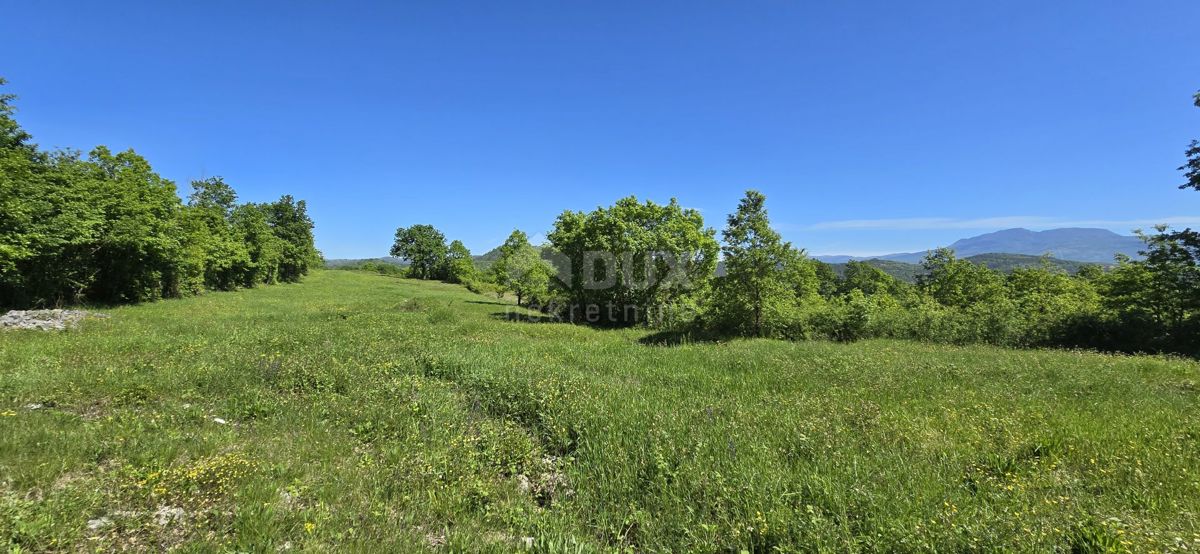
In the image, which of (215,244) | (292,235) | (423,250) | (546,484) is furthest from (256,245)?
(546,484)

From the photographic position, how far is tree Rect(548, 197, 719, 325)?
31.2m

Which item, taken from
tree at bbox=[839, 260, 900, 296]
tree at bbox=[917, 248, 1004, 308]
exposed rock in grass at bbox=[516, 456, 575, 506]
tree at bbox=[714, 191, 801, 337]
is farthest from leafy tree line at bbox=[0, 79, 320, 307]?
tree at bbox=[839, 260, 900, 296]

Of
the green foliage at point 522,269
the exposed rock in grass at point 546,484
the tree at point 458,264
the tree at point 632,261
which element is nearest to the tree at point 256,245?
the green foliage at point 522,269

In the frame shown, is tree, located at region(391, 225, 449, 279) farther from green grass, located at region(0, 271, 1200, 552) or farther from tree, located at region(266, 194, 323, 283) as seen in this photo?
green grass, located at region(0, 271, 1200, 552)

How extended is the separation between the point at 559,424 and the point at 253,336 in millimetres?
12547

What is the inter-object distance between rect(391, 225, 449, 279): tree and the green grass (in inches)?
3497

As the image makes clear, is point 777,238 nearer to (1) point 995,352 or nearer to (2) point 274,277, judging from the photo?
(1) point 995,352

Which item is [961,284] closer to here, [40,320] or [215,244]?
[40,320]

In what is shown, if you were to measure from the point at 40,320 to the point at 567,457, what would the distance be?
2004cm

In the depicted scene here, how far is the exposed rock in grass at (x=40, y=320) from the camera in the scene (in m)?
14.0

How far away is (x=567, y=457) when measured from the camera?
656 cm

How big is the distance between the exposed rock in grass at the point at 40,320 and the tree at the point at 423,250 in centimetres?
8173

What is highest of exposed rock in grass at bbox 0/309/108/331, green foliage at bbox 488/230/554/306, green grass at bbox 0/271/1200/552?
green foliage at bbox 488/230/554/306

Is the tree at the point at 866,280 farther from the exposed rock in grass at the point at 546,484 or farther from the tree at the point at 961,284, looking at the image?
the exposed rock in grass at the point at 546,484
